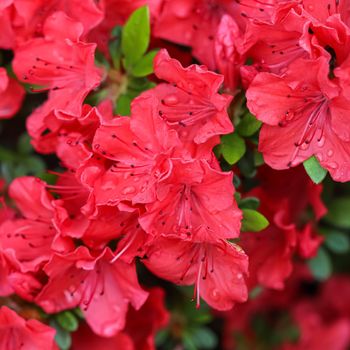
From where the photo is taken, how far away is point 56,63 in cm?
204

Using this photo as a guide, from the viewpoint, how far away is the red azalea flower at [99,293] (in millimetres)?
1991

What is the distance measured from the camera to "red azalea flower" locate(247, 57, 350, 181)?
175 centimetres

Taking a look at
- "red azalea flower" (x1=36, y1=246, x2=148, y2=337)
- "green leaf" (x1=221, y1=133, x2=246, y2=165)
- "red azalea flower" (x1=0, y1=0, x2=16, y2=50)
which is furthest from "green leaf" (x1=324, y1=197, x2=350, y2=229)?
"red azalea flower" (x1=0, y1=0, x2=16, y2=50)

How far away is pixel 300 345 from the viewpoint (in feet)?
9.27

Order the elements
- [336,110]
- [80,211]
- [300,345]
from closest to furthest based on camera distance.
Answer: [336,110] → [80,211] → [300,345]

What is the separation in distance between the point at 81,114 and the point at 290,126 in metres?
0.50

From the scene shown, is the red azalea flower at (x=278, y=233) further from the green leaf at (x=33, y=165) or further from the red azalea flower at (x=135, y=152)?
the green leaf at (x=33, y=165)

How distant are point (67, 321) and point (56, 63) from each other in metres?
0.69

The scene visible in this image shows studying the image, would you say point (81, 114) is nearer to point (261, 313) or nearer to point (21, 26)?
point (21, 26)

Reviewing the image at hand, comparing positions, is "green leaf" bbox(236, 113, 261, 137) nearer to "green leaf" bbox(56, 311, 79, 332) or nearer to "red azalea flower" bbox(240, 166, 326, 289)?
"red azalea flower" bbox(240, 166, 326, 289)

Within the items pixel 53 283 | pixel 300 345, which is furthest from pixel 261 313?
pixel 53 283

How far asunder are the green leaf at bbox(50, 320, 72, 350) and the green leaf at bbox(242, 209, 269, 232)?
0.57 m

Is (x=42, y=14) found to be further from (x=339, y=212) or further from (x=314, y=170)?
(x=339, y=212)

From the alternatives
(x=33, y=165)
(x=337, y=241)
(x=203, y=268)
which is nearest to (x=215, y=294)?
(x=203, y=268)
